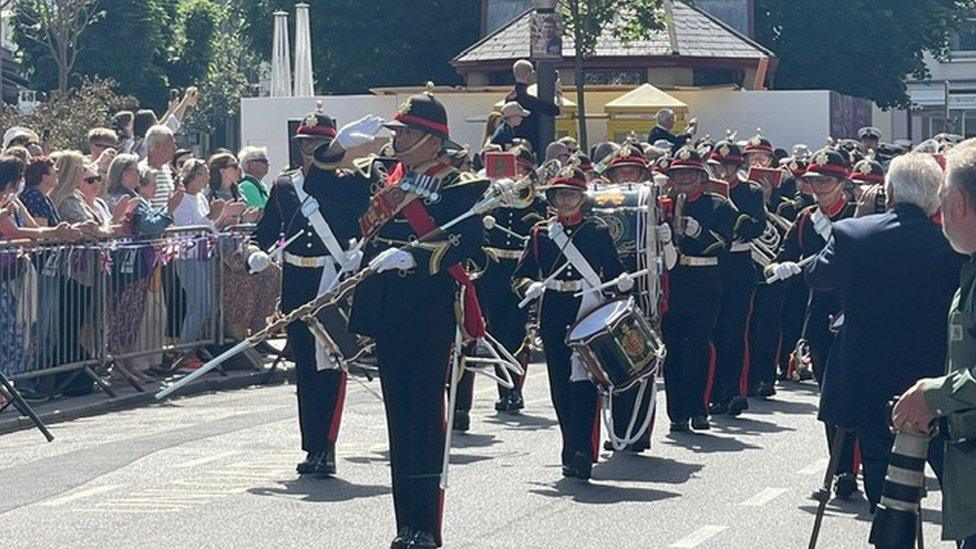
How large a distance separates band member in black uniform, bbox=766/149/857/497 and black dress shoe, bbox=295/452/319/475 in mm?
2985

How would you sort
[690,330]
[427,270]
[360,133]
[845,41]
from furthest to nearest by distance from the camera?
[845,41] → [690,330] → [360,133] → [427,270]

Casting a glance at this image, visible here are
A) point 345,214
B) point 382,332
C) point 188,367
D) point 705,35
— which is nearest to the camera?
point 382,332

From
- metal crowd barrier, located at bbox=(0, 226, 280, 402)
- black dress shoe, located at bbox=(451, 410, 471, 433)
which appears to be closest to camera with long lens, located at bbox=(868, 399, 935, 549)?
black dress shoe, located at bbox=(451, 410, 471, 433)

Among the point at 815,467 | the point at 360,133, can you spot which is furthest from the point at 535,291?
the point at 360,133

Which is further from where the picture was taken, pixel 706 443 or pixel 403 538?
pixel 706 443

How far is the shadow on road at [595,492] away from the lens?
11.9m

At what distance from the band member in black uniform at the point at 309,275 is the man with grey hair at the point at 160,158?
5452 millimetres

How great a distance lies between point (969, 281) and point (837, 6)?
5163cm

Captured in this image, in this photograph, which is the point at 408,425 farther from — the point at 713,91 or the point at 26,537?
the point at 713,91

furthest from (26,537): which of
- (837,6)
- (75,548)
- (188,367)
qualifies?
(837,6)

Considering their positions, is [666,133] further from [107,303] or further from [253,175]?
[107,303]

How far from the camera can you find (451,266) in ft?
32.7

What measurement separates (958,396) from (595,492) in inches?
221

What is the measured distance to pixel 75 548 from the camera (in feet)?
33.3
